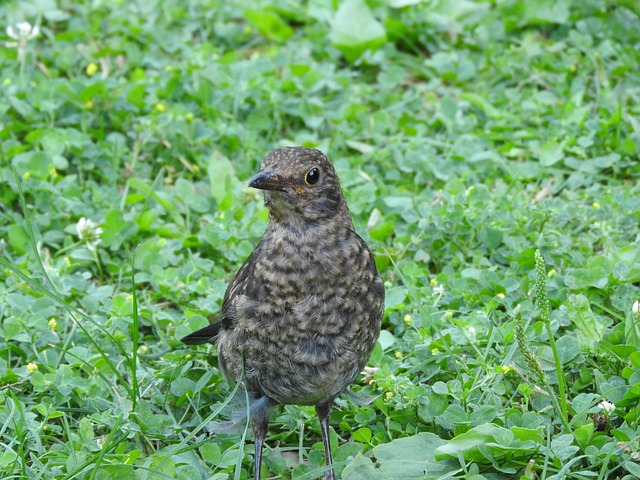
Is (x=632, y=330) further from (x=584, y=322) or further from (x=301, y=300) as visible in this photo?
(x=301, y=300)

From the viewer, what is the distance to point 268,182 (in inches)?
149

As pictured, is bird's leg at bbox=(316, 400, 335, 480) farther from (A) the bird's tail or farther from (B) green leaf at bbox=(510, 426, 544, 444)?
(B) green leaf at bbox=(510, 426, 544, 444)

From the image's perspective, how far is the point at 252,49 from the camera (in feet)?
24.6

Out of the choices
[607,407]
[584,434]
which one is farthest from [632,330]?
[584,434]

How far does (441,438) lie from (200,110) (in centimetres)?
331

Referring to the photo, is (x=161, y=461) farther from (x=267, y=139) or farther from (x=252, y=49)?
(x=252, y=49)

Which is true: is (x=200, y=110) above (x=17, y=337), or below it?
above

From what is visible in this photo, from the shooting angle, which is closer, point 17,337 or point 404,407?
point 404,407

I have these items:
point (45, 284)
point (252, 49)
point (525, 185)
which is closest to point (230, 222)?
point (45, 284)

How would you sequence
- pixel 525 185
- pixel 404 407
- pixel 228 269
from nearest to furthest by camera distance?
pixel 404 407, pixel 228 269, pixel 525 185

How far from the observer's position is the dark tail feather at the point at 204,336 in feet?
13.9

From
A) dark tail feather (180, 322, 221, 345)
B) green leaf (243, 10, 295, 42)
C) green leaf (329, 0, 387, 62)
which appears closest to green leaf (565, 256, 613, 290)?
dark tail feather (180, 322, 221, 345)

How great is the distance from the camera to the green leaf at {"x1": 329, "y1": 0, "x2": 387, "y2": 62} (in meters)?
7.15

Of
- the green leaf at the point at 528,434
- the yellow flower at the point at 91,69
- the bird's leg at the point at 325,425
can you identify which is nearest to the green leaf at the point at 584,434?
the green leaf at the point at 528,434
